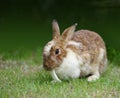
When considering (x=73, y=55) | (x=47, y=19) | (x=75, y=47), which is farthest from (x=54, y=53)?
(x=47, y=19)

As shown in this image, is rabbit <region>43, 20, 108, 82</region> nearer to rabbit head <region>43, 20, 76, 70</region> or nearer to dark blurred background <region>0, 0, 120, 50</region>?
rabbit head <region>43, 20, 76, 70</region>

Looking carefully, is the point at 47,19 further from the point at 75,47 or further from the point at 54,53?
the point at 54,53

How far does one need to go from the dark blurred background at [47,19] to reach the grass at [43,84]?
169 cm

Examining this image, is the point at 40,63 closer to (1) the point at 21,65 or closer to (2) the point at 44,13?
(1) the point at 21,65

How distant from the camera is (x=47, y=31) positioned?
10.6 meters

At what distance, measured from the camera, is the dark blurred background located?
9.88m

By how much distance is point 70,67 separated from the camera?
20.4 ft

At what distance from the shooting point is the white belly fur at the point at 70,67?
6184 millimetres

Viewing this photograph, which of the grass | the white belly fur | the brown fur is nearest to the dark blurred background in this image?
the grass

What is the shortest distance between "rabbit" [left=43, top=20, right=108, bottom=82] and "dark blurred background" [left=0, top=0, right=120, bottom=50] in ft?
7.78

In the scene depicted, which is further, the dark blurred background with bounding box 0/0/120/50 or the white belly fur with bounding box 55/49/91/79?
the dark blurred background with bounding box 0/0/120/50

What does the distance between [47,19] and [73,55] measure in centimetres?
548

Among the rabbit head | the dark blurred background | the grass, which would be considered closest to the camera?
the grass

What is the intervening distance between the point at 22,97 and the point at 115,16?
6.52 m
